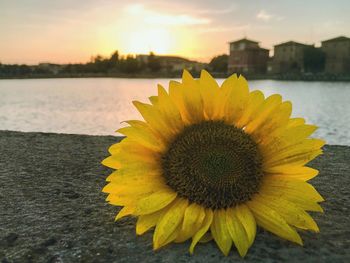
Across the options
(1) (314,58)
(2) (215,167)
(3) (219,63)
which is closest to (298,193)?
(2) (215,167)

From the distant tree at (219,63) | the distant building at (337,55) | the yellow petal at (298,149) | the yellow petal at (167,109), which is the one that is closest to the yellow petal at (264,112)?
the yellow petal at (298,149)

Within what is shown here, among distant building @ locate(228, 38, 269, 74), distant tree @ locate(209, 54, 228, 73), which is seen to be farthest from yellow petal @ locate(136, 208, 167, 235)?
distant tree @ locate(209, 54, 228, 73)

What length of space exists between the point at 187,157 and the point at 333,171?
1.25 metres

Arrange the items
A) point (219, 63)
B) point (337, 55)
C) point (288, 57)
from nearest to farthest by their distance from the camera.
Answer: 1. point (337, 55)
2. point (288, 57)
3. point (219, 63)

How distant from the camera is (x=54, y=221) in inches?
54.7

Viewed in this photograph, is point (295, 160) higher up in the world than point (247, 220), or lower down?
higher up

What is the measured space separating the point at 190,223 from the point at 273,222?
0.73ft

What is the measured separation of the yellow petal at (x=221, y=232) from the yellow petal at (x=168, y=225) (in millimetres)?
89

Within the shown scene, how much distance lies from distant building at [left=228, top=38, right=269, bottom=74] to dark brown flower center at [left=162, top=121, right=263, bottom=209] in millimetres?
110135

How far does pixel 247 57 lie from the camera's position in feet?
367

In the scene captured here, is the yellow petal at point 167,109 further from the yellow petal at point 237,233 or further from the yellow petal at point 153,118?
the yellow petal at point 237,233

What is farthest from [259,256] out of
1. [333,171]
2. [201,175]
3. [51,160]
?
[51,160]

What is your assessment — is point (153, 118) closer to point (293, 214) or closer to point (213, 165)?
point (213, 165)

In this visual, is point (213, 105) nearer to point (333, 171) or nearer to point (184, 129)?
point (184, 129)
